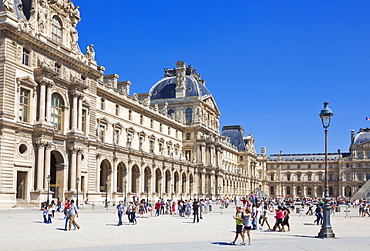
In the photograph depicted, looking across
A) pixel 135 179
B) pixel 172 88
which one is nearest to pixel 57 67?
pixel 135 179

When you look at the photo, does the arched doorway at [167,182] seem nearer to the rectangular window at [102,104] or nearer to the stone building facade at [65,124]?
the stone building facade at [65,124]

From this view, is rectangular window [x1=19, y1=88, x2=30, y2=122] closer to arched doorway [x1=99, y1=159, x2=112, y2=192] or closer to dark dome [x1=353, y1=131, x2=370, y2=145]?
arched doorway [x1=99, y1=159, x2=112, y2=192]

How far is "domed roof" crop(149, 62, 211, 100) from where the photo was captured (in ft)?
293

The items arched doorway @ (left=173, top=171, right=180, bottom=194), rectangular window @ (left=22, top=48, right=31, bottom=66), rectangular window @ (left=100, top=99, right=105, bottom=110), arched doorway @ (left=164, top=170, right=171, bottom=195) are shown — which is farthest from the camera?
arched doorway @ (left=173, top=171, right=180, bottom=194)

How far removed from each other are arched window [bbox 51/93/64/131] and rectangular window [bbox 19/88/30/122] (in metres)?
3.41

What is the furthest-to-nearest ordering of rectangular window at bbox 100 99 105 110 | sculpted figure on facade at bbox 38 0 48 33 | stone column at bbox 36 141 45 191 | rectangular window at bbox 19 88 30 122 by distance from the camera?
1. rectangular window at bbox 100 99 105 110
2. sculpted figure on facade at bbox 38 0 48 33
3. stone column at bbox 36 141 45 191
4. rectangular window at bbox 19 88 30 122

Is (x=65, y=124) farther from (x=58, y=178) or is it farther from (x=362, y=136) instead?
(x=362, y=136)

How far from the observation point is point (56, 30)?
44.1m

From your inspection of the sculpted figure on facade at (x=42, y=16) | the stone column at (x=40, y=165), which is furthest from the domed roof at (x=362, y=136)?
the stone column at (x=40, y=165)

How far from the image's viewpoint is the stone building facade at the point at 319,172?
143m

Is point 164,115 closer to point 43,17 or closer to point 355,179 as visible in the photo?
point 43,17

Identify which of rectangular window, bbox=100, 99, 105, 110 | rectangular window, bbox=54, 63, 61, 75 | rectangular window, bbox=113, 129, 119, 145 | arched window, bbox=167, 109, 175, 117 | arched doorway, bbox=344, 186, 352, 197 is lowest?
arched doorway, bbox=344, 186, 352, 197

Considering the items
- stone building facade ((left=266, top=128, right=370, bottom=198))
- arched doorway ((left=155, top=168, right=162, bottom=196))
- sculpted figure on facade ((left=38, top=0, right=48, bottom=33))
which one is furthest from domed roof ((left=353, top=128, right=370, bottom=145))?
sculpted figure on facade ((left=38, top=0, right=48, bottom=33))

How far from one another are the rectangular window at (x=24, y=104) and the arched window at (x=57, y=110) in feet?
11.2
